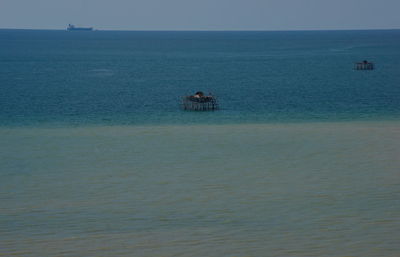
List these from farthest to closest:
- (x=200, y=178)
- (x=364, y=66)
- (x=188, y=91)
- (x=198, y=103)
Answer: (x=364, y=66) → (x=188, y=91) → (x=198, y=103) → (x=200, y=178)

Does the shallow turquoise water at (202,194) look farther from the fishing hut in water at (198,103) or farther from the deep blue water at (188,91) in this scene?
the fishing hut in water at (198,103)

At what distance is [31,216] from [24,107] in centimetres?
3878

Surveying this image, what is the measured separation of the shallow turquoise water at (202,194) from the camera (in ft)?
68.7

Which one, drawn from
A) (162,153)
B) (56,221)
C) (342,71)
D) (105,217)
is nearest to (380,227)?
(105,217)

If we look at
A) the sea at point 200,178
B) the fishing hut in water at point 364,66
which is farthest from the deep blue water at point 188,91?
the fishing hut in water at point 364,66

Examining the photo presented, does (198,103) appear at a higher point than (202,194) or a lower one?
higher

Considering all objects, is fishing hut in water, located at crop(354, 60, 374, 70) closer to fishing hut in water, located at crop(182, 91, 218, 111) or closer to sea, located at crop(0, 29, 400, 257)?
sea, located at crop(0, 29, 400, 257)

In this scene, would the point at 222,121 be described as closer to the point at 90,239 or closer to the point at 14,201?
the point at 14,201

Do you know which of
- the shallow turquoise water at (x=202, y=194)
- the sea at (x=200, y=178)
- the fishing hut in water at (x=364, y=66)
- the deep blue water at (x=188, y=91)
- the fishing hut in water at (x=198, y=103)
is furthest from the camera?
the fishing hut in water at (x=364, y=66)

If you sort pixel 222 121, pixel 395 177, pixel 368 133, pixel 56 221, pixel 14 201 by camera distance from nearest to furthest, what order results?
pixel 56 221
pixel 14 201
pixel 395 177
pixel 368 133
pixel 222 121

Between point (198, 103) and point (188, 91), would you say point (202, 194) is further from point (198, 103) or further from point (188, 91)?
point (188, 91)

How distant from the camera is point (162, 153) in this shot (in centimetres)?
3609

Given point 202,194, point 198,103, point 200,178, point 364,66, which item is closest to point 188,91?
point 198,103

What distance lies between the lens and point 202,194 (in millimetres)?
27094
